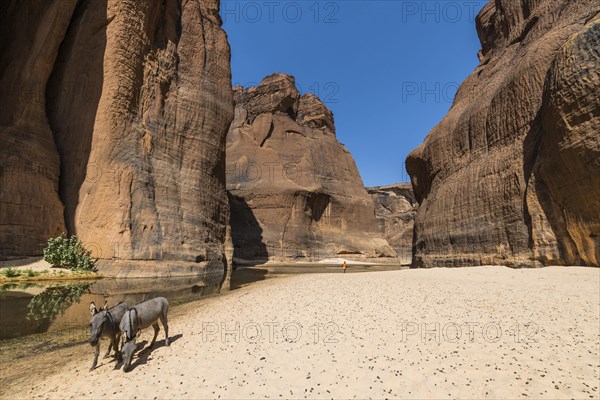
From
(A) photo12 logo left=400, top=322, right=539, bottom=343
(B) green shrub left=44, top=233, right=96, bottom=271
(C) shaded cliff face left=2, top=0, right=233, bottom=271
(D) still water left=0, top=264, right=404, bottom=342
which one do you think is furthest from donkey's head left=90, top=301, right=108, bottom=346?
(B) green shrub left=44, top=233, right=96, bottom=271

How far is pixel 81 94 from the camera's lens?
2408 centimetres

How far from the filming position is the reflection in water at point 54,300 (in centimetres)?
984

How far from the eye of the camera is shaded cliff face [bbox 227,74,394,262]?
54312 mm

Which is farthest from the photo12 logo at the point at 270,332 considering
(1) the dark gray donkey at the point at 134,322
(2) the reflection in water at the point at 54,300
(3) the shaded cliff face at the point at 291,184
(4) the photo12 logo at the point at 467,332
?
(3) the shaded cliff face at the point at 291,184

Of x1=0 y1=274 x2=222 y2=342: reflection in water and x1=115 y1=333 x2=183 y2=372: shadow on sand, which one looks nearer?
x1=115 y1=333 x2=183 y2=372: shadow on sand

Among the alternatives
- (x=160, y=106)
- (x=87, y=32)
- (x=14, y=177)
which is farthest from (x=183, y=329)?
(x=87, y=32)

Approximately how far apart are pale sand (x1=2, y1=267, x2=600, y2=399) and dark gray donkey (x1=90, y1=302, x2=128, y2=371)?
1.38 feet

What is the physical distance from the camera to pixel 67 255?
19297 mm

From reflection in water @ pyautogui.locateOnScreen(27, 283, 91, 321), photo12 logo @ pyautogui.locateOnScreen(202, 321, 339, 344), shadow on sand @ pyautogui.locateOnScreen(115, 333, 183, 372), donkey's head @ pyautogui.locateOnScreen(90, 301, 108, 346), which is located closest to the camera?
donkey's head @ pyautogui.locateOnScreen(90, 301, 108, 346)

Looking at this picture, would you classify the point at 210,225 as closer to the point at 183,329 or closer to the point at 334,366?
the point at 183,329

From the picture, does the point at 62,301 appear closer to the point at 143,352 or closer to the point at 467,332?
the point at 143,352

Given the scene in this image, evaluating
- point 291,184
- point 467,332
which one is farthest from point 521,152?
point 291,184

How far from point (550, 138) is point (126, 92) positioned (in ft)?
90.1

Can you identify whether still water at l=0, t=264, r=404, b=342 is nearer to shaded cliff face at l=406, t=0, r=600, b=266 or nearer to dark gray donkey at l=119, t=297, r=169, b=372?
dark gray donkey at l=119, t=297, r=169, b=372
